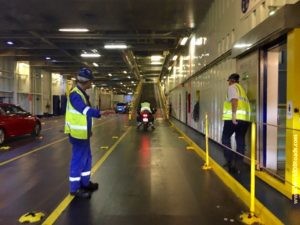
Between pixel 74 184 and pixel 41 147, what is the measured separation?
847 centimetres

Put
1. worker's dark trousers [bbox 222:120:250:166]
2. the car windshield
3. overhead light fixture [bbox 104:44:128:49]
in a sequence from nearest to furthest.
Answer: worker's dark trousers [bbox 222:120:250:166]
the car windshield
overhead light fixture [bbox 104:44:128:49]

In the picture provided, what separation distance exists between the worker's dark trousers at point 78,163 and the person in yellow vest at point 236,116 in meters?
3.29

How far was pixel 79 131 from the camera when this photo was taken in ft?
23.9

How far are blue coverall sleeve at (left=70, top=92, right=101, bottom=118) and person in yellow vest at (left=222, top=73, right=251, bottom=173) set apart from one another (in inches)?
127

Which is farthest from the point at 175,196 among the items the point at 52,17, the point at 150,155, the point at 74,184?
the point at 52,17

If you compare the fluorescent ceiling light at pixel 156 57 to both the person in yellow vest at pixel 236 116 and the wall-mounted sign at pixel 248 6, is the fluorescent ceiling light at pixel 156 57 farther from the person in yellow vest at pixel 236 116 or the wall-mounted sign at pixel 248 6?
the person in yellow vest at pixel 236 116

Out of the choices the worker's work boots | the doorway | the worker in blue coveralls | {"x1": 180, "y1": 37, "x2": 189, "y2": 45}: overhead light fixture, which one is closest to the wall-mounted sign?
the doorway

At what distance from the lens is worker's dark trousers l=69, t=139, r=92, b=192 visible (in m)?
7.37

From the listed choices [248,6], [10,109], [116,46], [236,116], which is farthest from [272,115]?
[116,46]

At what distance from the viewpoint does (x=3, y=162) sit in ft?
38.3

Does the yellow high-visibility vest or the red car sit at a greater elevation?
the yellow high-visibility vest

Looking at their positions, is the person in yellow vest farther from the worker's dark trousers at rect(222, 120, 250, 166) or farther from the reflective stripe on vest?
the reflective stripe on vest

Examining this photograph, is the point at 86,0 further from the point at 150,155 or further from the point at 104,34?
the point at 104,34

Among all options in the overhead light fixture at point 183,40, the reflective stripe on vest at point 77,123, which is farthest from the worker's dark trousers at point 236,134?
the overhead light fixture at point 183,40
